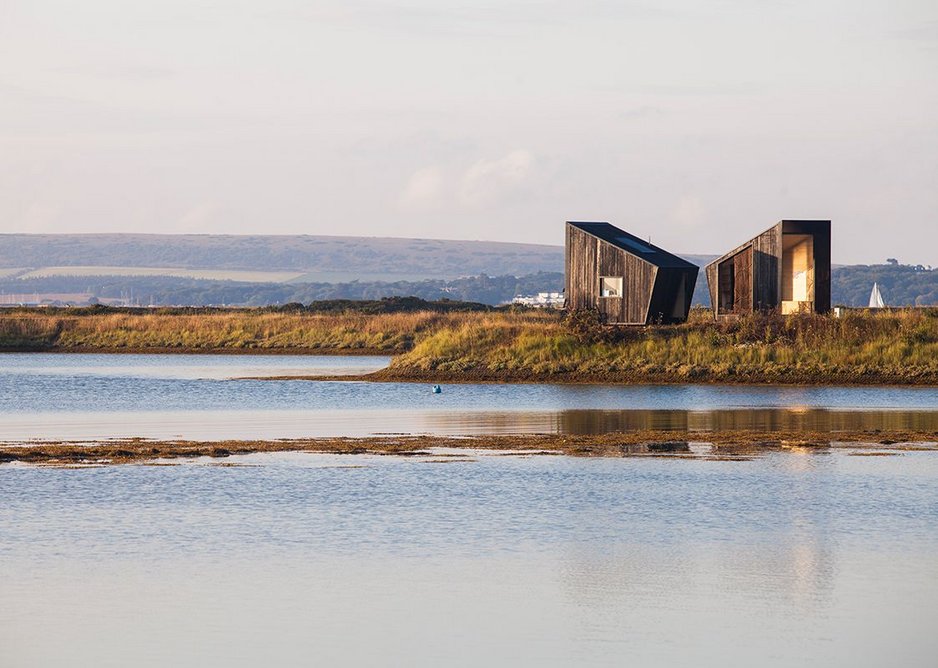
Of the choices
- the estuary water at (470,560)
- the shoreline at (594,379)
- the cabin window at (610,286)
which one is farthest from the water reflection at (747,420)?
the cabin window at (610,286)

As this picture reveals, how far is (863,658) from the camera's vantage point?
36.4 feet

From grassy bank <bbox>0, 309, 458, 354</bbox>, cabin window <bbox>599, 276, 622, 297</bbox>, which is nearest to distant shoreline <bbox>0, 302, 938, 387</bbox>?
cabin window <bbox>599, 276, 622, 297</bbox>

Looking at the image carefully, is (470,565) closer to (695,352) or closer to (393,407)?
(393,407)

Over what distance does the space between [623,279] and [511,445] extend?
27.2m

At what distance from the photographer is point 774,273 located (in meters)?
49.9

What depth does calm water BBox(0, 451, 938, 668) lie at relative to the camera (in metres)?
11.6

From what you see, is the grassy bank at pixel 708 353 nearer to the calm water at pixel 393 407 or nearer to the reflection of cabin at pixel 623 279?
the calm water at pixel 393 407

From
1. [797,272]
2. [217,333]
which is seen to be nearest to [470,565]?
→ [797,272]

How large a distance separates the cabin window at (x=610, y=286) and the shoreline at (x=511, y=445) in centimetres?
2460

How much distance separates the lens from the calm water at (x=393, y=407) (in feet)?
96.2

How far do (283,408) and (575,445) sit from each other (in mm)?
10981

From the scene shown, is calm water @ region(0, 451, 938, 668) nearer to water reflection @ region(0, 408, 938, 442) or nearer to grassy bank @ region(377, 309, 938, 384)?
water reflection @ region(0, 408, 938, 442)

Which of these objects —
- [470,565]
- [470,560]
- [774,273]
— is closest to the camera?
[470,565]

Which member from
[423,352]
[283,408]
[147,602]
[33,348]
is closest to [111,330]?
[33,348]
